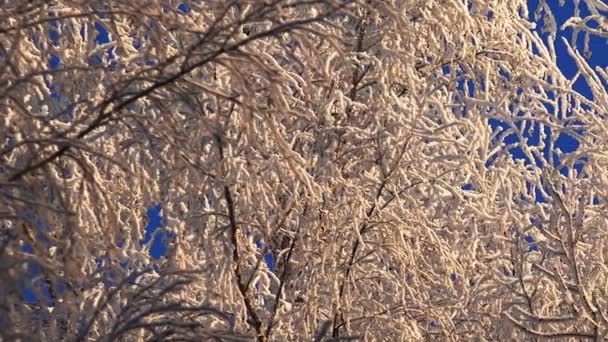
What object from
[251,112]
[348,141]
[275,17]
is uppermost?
[348,141]

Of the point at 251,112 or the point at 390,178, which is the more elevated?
the point at 390,178

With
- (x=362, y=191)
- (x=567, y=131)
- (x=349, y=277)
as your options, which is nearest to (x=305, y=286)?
(x=349, y=277)

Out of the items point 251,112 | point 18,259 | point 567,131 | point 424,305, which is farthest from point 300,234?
point 18,259

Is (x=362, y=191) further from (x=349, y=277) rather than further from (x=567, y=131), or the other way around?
(x=567, y=131)

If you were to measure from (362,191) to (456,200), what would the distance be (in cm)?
92

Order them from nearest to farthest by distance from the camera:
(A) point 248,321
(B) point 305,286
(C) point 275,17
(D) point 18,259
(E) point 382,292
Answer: (D) point 18,259 < (C) point 275,17 < (A) point 248,321 < (B) point 305,286 < (E) point 382,292

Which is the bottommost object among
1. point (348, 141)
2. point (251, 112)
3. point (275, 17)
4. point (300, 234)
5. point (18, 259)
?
point (18, 259)

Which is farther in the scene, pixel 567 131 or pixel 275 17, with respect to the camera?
pixel 567 131

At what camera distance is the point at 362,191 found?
6.39 metres

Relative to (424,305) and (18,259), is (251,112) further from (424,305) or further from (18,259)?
(424,305)

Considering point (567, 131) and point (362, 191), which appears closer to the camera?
point (362, 191)

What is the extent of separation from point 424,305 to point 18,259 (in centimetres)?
424

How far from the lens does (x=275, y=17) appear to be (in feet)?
10.8

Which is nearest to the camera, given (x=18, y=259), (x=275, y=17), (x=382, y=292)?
(x=18, y=259)
